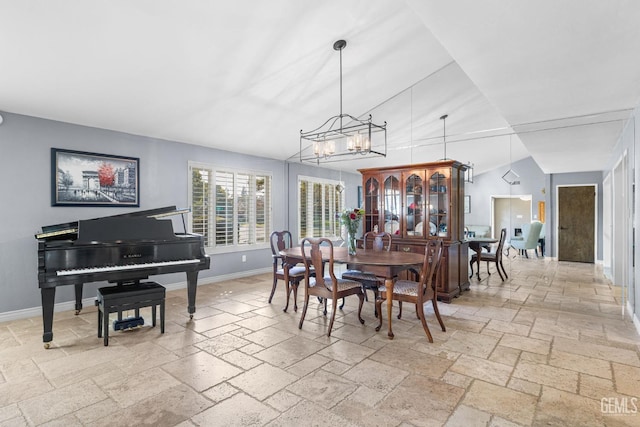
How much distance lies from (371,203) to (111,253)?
368cm

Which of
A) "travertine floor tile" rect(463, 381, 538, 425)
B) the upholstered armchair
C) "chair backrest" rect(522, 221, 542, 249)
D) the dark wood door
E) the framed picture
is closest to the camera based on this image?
"travertine floor tile" rect(463, 381, 538, 425)

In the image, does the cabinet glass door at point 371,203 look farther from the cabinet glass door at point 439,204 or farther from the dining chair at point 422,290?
the dining chair at point 422,290

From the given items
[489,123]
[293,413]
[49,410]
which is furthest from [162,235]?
[489,123]

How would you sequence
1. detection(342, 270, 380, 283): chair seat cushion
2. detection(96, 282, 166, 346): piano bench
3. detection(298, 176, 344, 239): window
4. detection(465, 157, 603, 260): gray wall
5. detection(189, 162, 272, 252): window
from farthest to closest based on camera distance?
detection(465, 157, 603, 260): gray wall, detection(298, 176, 344, 239): window, detection(189, 162, 272, 252): window, detection(342, 270, 380, 283): chair seat cushion, detection(96, 282, 166, 346): piano bench

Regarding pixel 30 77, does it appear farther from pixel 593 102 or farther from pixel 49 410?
pixel 593 102

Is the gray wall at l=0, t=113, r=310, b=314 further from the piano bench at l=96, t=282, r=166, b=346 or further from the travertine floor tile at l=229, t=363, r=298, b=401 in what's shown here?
the travertine floor tile at l=229, t=363, r=298, b=401

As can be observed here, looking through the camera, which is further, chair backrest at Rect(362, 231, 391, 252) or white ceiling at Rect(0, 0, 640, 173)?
chair backrest at Rect(362, 231, 391, 252)

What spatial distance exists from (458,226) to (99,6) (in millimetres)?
4769

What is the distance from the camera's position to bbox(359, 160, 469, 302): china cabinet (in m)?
4.74

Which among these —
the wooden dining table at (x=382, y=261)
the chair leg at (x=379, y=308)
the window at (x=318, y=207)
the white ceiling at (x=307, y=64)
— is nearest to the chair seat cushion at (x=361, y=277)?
the wooden dining table at (x=382, y=261)

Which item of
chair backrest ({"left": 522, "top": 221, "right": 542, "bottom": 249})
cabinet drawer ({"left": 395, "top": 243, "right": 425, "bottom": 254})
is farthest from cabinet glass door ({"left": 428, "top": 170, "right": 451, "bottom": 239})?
chair backrest ({"left": 522, "top": 221, "right": 542, "bottom": 249})

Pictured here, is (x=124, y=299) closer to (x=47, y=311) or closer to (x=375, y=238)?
(x=47, y=311)

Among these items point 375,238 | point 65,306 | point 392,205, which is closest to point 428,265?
point 375,238

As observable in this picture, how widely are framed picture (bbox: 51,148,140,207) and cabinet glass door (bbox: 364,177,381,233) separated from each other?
11.4 ft
